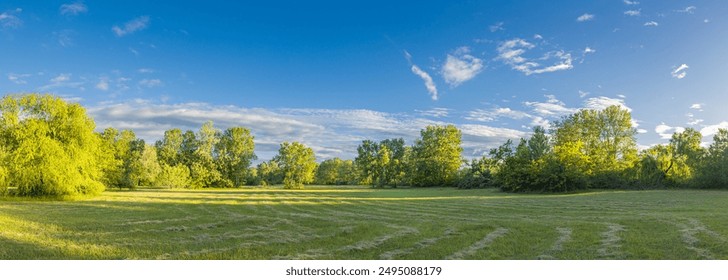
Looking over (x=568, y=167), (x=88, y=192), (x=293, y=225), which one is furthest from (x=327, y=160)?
(x=293, y=225)

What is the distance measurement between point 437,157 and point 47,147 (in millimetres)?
51502

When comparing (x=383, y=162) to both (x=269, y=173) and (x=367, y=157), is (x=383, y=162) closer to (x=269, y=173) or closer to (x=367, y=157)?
(x=367, y=157)

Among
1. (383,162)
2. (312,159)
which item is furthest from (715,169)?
(312,159)

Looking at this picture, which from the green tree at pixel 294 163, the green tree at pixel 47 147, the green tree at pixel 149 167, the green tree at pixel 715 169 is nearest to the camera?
the green tree at pixel 47 147

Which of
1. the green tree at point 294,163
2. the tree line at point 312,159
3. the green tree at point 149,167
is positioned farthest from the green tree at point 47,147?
the green tree at point 294,163

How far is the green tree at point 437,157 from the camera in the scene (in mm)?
65812

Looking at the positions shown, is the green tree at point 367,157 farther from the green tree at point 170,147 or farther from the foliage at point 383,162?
the green tree at point 170,147

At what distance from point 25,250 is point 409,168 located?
63210mm

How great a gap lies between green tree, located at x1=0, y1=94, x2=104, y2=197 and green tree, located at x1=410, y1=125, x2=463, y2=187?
4637 centimetres

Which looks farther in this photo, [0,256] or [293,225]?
[293,225]

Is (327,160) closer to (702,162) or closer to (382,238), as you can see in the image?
(702,162)

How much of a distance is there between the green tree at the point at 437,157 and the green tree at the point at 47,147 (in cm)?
4637

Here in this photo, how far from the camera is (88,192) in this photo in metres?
30.0

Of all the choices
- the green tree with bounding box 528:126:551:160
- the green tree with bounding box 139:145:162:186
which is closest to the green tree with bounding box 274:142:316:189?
the green tree with bounding box 139:145:162:186
